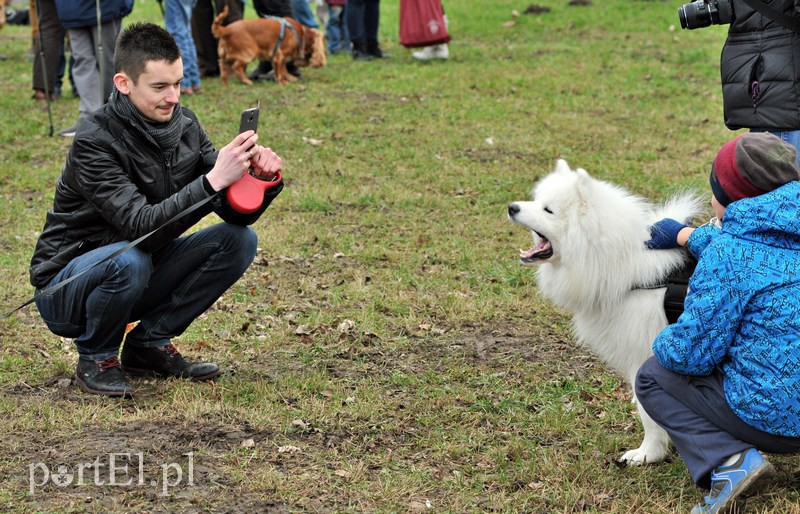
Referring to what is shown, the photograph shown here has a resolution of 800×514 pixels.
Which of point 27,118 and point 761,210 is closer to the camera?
point 761,210

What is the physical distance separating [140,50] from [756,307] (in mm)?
2635

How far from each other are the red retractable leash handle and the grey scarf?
411mm

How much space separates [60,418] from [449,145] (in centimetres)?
584

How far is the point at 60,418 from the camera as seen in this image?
378 centimetres

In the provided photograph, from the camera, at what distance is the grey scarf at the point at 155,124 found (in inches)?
151

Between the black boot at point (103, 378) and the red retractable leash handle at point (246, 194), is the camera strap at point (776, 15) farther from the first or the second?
the black boot at point (103, 378)

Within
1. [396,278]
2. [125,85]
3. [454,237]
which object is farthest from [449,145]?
[125,85]

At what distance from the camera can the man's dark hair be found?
378 cm

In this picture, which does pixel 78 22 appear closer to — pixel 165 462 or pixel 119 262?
pixel 119 262

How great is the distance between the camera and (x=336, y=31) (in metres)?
14.2

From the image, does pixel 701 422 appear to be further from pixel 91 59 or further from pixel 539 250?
pixel 91 59

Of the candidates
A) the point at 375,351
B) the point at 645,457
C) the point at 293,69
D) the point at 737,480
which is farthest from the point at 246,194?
the point at 293,69

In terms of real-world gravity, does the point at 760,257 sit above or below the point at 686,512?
above

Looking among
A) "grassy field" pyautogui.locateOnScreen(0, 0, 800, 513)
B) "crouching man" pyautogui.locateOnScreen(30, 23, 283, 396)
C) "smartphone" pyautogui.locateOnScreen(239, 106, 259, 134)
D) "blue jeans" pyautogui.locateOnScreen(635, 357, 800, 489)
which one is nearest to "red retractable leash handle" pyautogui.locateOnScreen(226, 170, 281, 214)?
"crouching man" pyautogui.locateOnScreen(30, 23, 283, 396)
